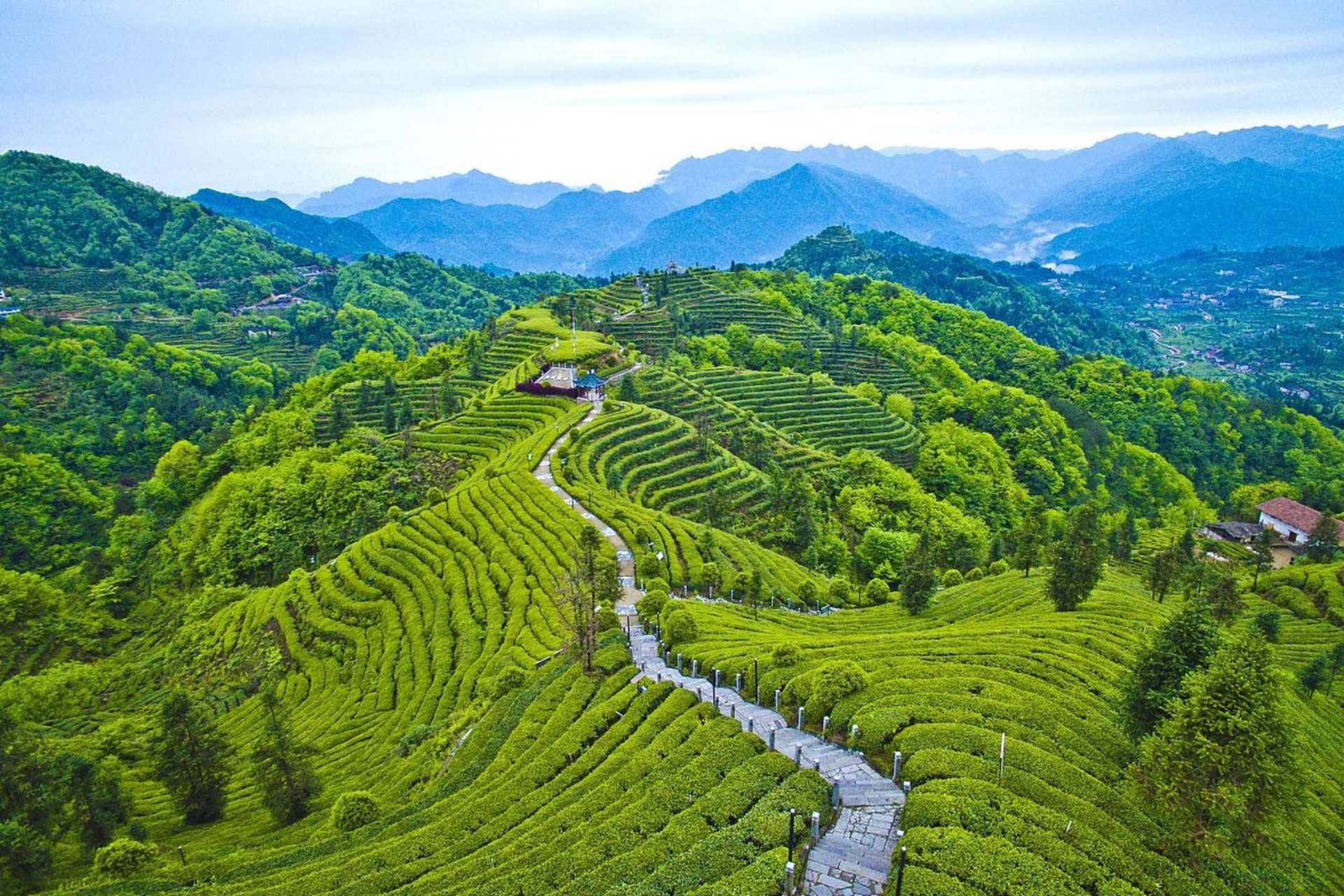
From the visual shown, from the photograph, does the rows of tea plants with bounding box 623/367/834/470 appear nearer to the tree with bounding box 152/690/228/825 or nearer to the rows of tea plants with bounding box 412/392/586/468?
the rows of tea plants with bounding box 412/392/586/468

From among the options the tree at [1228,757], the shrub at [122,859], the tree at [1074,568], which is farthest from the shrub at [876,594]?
the shrub at [122,859]

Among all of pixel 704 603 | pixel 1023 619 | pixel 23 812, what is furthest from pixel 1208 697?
pixel 23 812

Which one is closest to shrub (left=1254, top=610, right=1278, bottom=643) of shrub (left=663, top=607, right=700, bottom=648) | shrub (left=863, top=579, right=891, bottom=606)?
shrub (left=863, top=579, right=891, bottom=606)

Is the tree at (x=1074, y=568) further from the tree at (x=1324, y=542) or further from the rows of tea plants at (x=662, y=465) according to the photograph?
the tree at (x=1324, y=542)

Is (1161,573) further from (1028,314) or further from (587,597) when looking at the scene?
(1028,314)

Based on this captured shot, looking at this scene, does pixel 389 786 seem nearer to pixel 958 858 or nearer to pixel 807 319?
pixel 958 858
